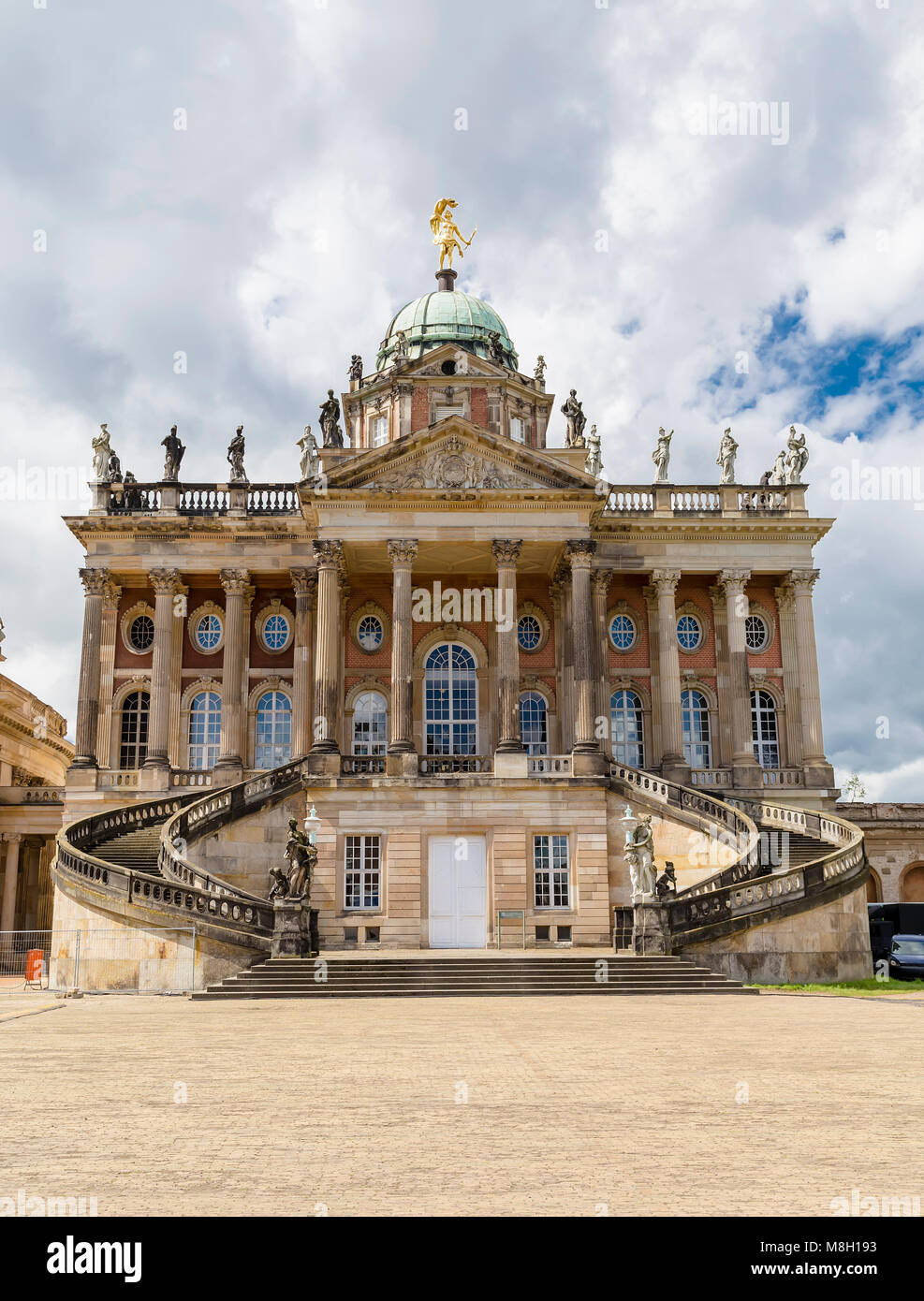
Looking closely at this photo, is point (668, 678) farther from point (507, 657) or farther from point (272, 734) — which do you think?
point (272, 734)

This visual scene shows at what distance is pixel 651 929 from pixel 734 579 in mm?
18955

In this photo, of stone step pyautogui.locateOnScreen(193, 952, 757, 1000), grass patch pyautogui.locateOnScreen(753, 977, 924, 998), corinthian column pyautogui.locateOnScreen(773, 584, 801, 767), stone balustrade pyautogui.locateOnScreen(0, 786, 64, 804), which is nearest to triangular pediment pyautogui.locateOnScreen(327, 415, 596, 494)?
corinthian column pyautogui.locateOnScreen(773, 584, 801, 767)

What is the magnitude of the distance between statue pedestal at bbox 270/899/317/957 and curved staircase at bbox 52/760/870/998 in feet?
1.01

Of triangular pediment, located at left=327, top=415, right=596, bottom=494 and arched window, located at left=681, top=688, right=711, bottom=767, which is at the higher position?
triangular pediment, located at left=327, top=415, right=596, bottom=494

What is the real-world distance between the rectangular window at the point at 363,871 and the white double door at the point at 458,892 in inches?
62.5

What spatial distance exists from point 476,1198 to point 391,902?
91.4 ft

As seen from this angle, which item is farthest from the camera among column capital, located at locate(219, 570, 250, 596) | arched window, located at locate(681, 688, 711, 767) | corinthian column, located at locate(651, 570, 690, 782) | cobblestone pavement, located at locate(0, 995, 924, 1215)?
arched window, located at locate(681, 688, 711, 767)

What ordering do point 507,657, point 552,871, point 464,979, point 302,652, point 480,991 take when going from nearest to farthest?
point 480,991 < point 464,979 < point 552,871 < point 507,657 < point 302,652

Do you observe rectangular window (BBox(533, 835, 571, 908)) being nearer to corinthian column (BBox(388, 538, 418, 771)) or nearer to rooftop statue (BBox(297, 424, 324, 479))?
corinthian column (BBox(388, 538, 418, 771))

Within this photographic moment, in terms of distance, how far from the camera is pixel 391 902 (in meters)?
33.4

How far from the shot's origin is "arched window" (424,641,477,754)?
130 feet

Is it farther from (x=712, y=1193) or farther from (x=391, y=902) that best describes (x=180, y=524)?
(x=712, y=1193)

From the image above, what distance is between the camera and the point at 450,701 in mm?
39750

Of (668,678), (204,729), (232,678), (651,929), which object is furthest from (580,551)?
(204,729)
